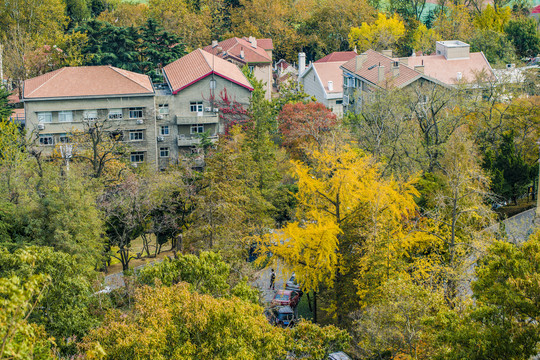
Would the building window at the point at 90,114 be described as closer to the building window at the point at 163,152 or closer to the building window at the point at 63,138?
the building window at the point at 63,138

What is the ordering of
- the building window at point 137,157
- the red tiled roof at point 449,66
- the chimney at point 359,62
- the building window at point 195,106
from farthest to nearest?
1. the red tiled roof at point 449,66
2. the chimney at point 359,62
3. the building window at point 195,106
4. the building window at point 137,157

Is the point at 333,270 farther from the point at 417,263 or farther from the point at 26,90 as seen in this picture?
the point at 26,90

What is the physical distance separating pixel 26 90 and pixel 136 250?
20.5 meters

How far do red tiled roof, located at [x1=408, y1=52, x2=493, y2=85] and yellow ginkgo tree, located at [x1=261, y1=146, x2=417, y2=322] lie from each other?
127 feet

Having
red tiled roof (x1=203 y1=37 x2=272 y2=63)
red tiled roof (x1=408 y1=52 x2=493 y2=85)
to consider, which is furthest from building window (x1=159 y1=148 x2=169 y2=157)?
red tiled roof (x1=408 y1=52 x2=493 y2=85)

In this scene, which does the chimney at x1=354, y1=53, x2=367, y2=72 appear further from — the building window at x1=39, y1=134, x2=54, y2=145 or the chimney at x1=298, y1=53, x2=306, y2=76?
the building window at x1=39, y1=134, x2=54, y2=145

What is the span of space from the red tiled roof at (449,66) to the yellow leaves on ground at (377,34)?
18.5 meters

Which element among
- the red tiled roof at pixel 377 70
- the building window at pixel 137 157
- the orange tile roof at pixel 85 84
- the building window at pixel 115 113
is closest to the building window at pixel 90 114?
the building window at pixel 115 113

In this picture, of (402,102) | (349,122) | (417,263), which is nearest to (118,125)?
(349,122)

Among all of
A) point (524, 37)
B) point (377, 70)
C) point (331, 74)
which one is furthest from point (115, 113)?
point (524, 37)

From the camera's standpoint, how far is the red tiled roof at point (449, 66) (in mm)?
67000

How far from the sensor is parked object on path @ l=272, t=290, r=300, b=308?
34.5 m

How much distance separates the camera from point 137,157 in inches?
2280

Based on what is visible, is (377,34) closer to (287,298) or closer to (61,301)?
(287,298)
